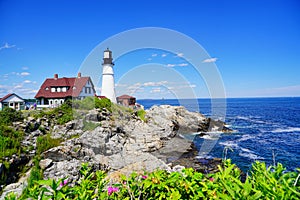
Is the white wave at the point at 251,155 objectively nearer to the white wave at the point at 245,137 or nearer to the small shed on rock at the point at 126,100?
the white wave at the point at 245,137

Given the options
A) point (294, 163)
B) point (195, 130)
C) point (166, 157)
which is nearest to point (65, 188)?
point (166, 157)

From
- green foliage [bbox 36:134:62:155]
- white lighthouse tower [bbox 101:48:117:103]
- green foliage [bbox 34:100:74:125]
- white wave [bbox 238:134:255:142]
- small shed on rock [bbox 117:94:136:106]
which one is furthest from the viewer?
small shed on rock [bbox 117:94:136:106]

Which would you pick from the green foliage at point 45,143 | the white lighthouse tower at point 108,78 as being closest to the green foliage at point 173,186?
the green foliage at point 45,143

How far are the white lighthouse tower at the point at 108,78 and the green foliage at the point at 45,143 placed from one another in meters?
11.9

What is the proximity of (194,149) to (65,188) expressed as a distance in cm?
1846

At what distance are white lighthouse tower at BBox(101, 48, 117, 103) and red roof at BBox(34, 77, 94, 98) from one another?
215 centimetres

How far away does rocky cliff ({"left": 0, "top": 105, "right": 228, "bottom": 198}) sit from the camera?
11727mm

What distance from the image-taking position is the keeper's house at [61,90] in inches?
915

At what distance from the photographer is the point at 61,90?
23.8 metres

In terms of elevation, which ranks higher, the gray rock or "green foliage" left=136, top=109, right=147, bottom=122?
"green foliage" left=136, top=109, right=147, bottom=122

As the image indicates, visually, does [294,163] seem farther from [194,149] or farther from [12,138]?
[12,138]

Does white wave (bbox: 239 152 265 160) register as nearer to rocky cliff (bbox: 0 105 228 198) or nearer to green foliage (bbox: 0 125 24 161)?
rocky cliff (bbox: 0 105 228 198)

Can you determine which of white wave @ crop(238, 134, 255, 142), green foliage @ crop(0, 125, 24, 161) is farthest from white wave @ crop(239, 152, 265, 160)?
green foliage @ crop(0, 125, 24, 161)

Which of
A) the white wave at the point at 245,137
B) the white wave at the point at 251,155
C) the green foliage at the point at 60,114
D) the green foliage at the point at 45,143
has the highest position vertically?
the green foliage at the point at 60,114
